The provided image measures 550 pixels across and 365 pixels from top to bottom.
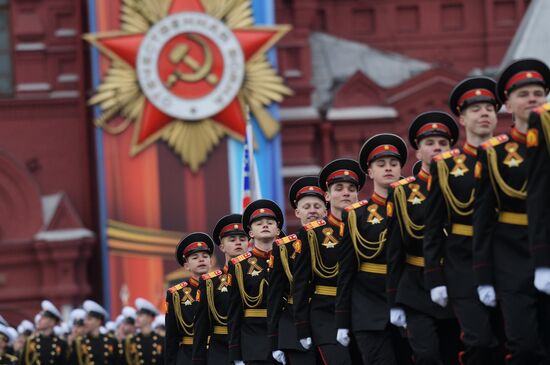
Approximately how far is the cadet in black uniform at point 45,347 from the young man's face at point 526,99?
400 inches

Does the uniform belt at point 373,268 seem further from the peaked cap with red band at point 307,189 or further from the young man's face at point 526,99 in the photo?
the young man's face at point 526,99

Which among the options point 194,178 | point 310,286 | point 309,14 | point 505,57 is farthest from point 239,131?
point 310,286

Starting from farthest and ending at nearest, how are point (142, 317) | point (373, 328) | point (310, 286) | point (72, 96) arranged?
point (72, 96) → point (142, 317) → point (310, 286) → point (373, 328)

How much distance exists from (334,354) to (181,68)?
12969 millimetres

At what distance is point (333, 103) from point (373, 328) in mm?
14825

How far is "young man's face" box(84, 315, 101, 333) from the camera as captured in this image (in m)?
17.3

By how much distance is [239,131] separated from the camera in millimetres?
22109

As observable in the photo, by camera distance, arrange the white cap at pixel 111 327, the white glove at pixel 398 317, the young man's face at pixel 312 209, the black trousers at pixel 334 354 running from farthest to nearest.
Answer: the white cap at pixel 111 327 → the young man's face at pixel 312 209 → the black trousers at pixel 334 354 → the white glove at pixel 398 317

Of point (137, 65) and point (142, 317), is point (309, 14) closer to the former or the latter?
point (137, 65)

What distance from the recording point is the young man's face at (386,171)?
9.20 m

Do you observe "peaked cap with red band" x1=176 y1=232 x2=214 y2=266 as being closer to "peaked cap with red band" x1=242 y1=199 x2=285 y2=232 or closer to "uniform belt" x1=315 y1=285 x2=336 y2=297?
"peaked cap with red band" x1=242 y1=199 x2=285 y2=232

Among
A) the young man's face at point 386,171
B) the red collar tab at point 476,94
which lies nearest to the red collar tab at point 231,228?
the young man's face at point 386,171

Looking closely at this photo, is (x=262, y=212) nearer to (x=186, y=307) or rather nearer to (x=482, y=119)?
(x=186, y=307)

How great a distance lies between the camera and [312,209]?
34.3 feet
